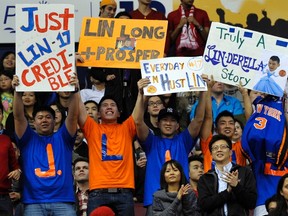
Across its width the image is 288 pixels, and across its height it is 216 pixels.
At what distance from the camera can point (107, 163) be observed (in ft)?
47.2

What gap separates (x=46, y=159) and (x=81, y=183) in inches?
31.3

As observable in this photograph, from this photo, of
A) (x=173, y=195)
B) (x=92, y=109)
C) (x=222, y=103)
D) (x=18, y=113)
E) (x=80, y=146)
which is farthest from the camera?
(x=222, y=103)

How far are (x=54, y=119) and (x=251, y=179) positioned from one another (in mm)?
2560

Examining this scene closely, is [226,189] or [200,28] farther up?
[200,28]

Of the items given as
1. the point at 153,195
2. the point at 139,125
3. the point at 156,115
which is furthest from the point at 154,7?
the point at 153,195

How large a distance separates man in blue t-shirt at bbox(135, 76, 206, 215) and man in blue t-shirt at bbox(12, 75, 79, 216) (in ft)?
2.61

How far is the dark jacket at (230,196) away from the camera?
13.3 meters

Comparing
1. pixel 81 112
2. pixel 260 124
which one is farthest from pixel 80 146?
pixel 260 124

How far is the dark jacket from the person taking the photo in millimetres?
13289

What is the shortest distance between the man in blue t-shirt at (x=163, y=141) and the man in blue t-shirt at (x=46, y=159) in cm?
79

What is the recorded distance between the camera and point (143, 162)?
15.0 meters

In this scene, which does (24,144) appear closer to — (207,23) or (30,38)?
(30,38)

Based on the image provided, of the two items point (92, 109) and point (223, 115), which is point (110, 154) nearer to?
point (223, 115)

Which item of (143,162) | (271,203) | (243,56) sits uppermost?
(243,56)
